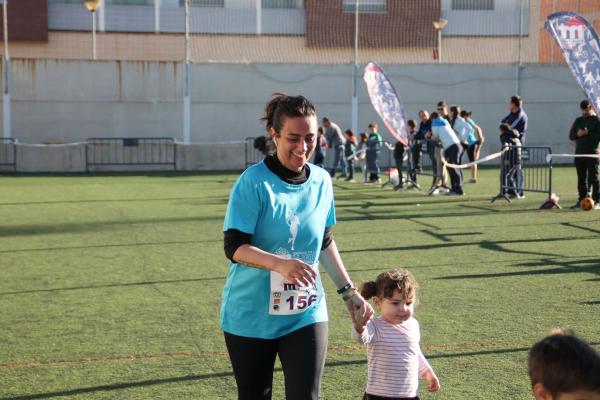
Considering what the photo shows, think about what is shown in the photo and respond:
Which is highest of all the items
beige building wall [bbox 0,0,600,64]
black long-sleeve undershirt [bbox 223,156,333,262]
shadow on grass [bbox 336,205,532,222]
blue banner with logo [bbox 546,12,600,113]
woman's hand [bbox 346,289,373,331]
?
beige building wall [bbox 0,0,600,64]

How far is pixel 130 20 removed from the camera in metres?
41.3

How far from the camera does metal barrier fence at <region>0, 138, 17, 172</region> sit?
111ft

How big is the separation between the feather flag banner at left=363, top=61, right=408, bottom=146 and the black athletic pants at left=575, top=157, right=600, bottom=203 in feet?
18.5

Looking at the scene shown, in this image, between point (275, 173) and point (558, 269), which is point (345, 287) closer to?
point (275, 173)

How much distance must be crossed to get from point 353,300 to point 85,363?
10.2 feet

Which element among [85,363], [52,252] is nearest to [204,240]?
[52,252]

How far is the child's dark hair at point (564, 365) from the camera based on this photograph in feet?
8.87

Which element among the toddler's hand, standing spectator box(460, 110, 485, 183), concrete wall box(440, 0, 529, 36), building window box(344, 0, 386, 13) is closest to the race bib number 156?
the toddler's hand

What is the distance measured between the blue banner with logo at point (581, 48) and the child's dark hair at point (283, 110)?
1221cm

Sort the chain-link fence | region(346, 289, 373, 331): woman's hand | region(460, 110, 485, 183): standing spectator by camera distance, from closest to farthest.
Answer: region(346, 289, 373, 331): woman's hand < region(460, 110, 485, 183): standing spectator < the chain-link fence

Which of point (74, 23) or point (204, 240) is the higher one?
point (74, 23)

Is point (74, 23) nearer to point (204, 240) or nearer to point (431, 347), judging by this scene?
point (204, 240)

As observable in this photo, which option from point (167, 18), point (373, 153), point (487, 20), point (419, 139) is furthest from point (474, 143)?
point (167, 18)

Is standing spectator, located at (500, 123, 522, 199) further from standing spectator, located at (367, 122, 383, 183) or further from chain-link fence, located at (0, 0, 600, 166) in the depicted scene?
chain-link fence, located at (0, 0, 600, 166)
